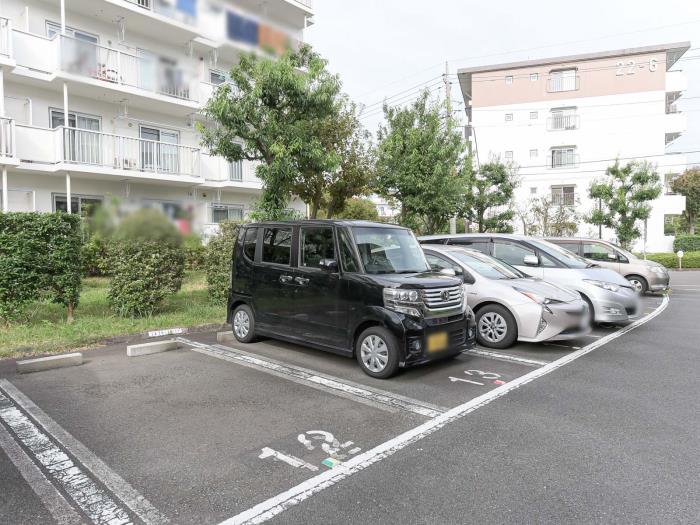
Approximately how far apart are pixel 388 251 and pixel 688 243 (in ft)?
99.2

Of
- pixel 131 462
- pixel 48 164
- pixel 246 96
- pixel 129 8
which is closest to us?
pixel 131 462

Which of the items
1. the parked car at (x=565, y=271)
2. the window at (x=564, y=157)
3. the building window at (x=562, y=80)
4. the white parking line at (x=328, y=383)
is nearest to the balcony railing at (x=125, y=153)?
the white parking line at (x=328, y=383)

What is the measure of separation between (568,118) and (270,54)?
1145 inches

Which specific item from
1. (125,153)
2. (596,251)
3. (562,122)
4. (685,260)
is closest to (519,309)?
(596,251)

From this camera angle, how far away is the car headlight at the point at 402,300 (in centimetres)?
484

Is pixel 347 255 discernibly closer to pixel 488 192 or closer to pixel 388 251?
pixel 388 251

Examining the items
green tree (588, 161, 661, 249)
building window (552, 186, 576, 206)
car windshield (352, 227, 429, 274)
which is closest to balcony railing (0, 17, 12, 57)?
car windshield (352, 227, 429, 274)

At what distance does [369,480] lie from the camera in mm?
2867

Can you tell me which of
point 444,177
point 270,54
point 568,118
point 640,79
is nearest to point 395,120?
point 444,177

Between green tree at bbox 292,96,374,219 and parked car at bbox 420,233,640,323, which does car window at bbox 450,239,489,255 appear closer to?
parked car at bbox 420,233,640,323

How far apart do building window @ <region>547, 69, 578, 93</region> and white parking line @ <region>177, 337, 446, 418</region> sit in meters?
33.2

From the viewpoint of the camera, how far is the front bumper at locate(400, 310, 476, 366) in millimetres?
4762

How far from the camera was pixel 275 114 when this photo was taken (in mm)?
8516

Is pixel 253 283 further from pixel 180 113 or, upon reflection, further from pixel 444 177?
pixel 180 113
